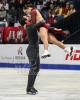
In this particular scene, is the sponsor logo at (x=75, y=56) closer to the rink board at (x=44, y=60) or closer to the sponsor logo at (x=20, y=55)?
the rink board at (x=44, y=60)

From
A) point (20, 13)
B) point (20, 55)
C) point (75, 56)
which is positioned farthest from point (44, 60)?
point (20, 13)

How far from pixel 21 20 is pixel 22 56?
2.54 metres

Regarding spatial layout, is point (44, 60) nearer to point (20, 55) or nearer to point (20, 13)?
point (20, 55)

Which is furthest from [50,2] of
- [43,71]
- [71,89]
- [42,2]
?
[71,89]

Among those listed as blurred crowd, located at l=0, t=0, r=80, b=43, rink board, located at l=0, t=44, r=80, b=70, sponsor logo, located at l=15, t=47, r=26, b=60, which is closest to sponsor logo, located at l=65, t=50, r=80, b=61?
rink board, located at l=0, t=44, r=80, b=70

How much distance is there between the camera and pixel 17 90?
451 inches

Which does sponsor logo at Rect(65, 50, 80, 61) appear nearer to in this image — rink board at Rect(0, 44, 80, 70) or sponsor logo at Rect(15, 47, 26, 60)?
rink board at Rect(0, 44, 80, 70)

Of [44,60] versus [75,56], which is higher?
[75,56]

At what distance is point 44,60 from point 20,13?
3617 mm

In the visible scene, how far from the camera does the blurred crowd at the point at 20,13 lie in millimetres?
19266

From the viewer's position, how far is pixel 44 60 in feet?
59.8

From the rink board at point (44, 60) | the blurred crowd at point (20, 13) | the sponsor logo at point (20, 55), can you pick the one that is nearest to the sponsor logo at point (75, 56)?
the rink board at point (44, 60)

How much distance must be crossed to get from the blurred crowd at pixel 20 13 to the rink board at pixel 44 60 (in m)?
0.60

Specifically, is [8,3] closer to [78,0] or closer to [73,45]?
[78,0]
